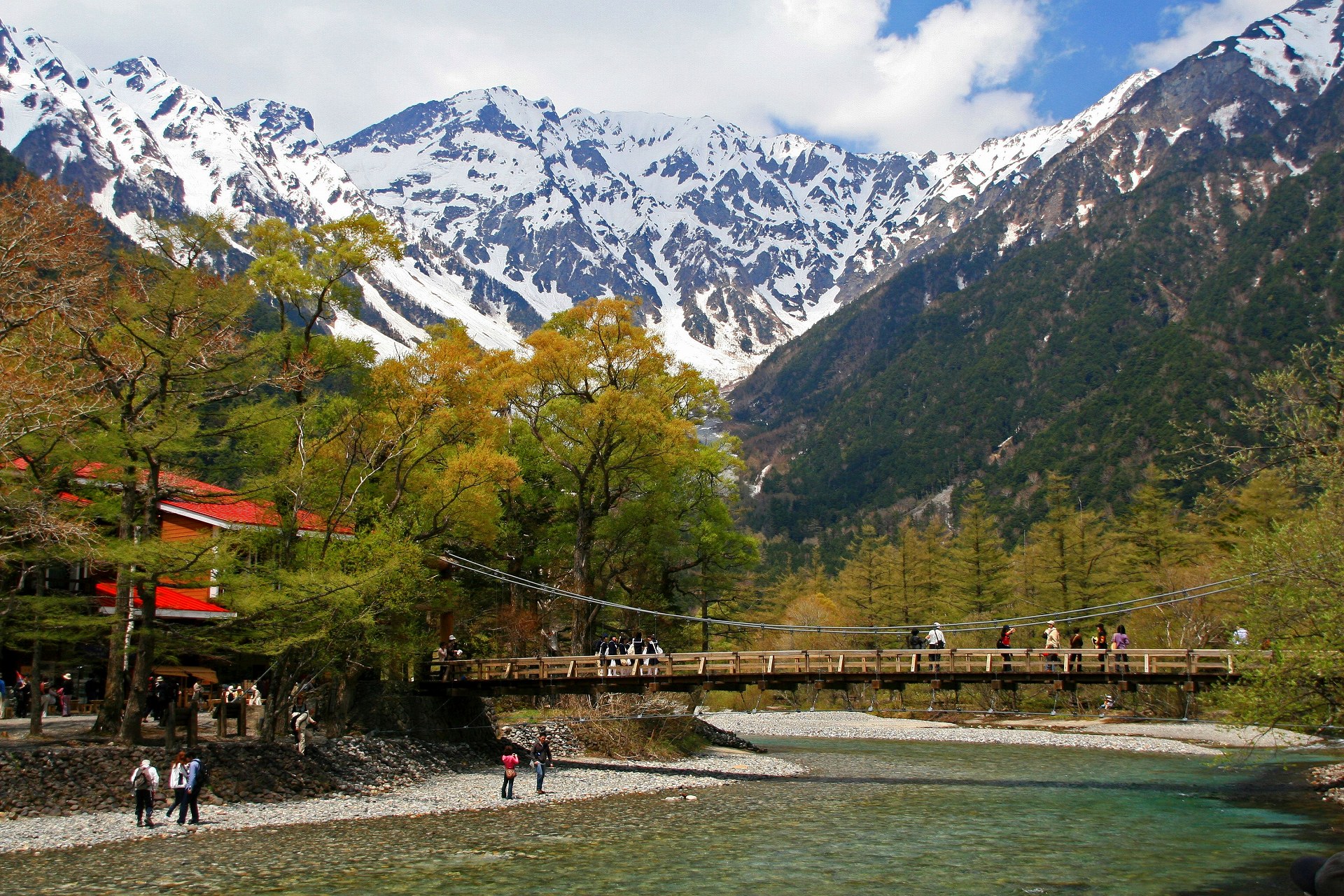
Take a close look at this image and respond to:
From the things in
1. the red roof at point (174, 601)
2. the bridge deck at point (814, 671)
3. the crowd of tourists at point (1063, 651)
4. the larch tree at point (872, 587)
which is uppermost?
the larch tree at point (872, 587)

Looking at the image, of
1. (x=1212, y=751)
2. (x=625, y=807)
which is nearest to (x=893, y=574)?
(x=1212, y=751)

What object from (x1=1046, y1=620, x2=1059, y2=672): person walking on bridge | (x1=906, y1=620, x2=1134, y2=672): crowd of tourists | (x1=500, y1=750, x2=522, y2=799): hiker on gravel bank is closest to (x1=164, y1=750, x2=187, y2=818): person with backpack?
(x1=500, y1=750, x2=522, y2=799): hiker on gravel bank

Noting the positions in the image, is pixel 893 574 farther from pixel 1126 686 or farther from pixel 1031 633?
pixel 1126 686

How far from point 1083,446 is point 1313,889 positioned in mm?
159454

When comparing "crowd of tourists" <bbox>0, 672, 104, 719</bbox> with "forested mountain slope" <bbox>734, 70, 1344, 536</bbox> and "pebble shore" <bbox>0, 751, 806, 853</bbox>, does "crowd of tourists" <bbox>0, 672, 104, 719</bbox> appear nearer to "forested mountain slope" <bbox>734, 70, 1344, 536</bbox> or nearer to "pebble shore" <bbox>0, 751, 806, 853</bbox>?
"pebble shore" <bbox>0, 751, 806, 853</bbox>

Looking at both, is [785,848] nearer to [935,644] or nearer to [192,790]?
[192,790]

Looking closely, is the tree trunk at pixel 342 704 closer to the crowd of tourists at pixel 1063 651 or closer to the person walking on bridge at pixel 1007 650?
the crowd of tourists at pixel 1063 651

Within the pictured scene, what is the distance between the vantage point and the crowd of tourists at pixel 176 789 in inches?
830

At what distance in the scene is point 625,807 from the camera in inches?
1039

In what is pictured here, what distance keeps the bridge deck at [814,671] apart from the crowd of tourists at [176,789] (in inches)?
479

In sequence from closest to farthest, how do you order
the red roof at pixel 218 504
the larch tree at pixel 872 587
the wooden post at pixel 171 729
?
the wooden post at pixel 171 729
the red roof at pixel 218 504
the larch tree at pixel 872 587

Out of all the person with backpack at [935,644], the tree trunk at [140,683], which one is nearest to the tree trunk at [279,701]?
the tree trunk at [140,683]

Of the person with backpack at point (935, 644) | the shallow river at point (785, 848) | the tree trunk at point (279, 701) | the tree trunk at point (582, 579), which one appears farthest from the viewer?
the tree trunk at point (582, 579)

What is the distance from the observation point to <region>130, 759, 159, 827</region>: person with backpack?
69.1 feet
